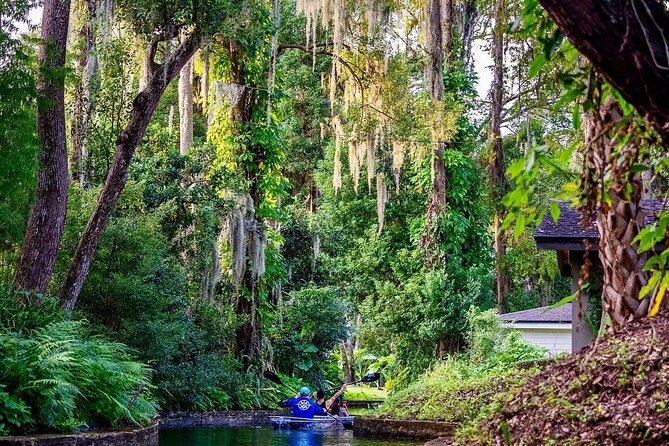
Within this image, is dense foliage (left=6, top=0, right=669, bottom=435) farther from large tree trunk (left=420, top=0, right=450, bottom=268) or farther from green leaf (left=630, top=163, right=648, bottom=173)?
green leaf (left=630, top=163, right=648, bottom=173)

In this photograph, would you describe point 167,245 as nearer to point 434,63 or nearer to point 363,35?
point 363,35

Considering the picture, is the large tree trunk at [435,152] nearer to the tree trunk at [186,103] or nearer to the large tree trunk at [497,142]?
the large tree trunk at [497,142]

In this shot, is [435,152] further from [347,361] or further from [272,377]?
[347,361]

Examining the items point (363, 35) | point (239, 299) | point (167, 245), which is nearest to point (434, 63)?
point (363, 35)

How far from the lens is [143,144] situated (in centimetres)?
2253

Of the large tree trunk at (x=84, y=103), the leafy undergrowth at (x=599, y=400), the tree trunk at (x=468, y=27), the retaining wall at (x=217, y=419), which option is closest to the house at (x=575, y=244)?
the leafy undergrowth at (x=599, y=400)

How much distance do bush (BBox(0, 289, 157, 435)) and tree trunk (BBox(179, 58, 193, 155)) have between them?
11.1 m

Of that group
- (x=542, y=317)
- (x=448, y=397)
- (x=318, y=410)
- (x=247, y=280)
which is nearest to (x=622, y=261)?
(x=448, y=397)

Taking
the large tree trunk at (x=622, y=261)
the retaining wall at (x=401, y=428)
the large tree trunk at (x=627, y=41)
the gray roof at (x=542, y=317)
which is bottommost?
the retaining wall at (x=401, y=428)

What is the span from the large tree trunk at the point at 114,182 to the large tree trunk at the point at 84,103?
3.20m

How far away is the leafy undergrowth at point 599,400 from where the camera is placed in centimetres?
626

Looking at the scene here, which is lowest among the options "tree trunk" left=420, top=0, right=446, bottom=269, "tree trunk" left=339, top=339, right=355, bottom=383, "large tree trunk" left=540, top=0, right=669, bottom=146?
"tree trunk" left=339, top=339, right=355, bottom=383

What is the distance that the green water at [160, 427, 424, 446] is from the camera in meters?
14.6

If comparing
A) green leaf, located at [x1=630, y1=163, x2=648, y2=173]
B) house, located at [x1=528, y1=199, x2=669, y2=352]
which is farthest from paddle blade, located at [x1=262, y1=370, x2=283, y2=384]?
green leaf, located at [x1=630, y1=163, x2=648, y2=173]
